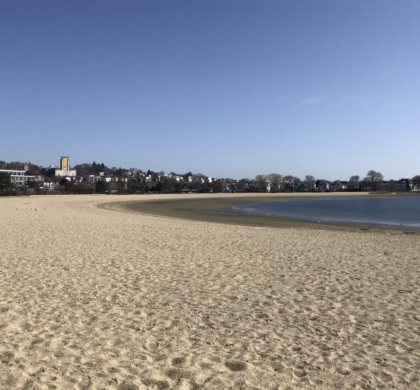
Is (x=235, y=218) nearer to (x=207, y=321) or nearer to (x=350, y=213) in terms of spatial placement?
(x=350, y=213)

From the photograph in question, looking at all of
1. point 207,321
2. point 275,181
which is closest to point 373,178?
point 275,181

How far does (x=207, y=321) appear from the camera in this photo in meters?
5.92

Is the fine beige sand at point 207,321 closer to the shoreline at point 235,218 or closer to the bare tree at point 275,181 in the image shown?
the shoreline at point 235,218

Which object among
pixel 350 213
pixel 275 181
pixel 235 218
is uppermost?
pixel 275 181

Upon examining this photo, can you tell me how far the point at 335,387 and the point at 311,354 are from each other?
73cm

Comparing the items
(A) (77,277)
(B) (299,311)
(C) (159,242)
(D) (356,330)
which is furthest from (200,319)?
(C) (159,242)

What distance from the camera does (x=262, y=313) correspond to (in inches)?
249

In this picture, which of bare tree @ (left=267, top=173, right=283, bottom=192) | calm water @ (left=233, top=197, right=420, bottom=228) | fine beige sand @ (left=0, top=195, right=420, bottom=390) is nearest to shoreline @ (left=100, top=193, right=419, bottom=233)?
calm water @ (left=233, top=197, right=420, bottom=228)

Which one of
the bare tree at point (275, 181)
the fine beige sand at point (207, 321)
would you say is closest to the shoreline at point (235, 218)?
the fine beige sand at point (207, 321)

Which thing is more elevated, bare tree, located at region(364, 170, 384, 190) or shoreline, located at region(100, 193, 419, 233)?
bare tree, located at region(364, 170, 384, 190)

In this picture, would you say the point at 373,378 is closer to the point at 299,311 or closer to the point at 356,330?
the point at 356,330

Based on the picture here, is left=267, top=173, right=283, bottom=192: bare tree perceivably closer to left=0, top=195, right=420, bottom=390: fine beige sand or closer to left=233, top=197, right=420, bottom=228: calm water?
left=233, top=197, right=420, bottom=228: calm water

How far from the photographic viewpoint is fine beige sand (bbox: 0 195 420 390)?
4246 millimetres

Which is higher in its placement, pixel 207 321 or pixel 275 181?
pixel 275 181
